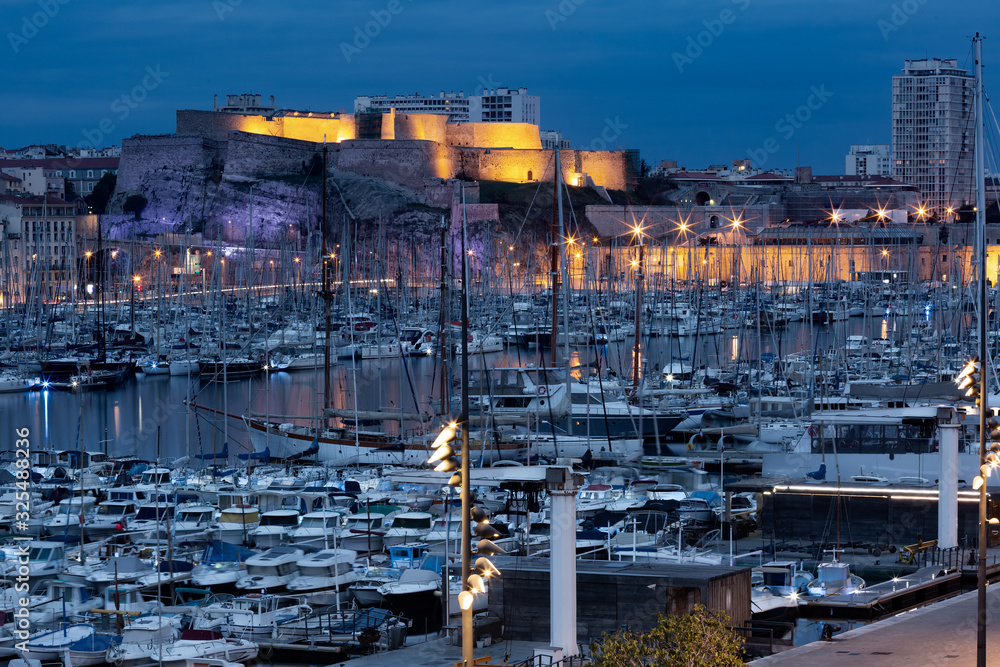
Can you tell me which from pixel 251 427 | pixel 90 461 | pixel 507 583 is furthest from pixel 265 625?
pixel 251 427

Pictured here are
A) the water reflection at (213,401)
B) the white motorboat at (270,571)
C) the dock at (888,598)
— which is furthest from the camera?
the water reflection at (213,401)

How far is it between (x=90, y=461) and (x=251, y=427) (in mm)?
3195

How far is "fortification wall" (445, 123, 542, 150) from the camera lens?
76.6 meters

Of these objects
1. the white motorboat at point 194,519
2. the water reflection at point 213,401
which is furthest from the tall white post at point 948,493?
the water reflection at point 213,401

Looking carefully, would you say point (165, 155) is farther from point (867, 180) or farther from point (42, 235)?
point (867, 180)

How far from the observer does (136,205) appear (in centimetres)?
7150

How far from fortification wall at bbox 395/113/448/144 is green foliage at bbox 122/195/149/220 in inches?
520

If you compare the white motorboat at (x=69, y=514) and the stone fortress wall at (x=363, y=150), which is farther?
the stone fortress wall at (x=363, y=150)

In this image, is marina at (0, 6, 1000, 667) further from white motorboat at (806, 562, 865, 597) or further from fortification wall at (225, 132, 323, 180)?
fortification wall at (225, 132, 323, 180)

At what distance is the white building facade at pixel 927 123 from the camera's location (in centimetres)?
12350

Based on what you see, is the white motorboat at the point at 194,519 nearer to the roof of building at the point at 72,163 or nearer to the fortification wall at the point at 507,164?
the fortification wall at the point at 507,164

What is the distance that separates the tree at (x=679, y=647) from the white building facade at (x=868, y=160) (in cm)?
15588

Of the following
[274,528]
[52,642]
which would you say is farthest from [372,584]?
[52,642]

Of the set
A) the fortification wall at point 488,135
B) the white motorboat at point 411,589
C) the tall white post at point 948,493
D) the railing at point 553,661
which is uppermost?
the fortification wall at point 488,135
